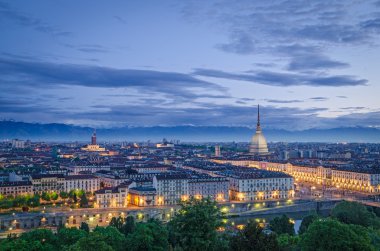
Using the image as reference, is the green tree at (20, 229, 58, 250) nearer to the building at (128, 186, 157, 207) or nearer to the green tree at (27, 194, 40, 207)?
the green tree at (27, 194, 40, 207)

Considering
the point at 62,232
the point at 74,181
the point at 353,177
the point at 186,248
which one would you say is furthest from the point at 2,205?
the point at 353,177

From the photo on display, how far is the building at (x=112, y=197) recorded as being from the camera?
68688mm

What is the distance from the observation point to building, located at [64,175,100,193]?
273ft

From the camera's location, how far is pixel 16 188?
77.1 meters

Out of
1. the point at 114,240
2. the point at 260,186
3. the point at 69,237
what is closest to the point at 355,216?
the point at 114,240

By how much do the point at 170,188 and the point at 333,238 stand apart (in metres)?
44.9

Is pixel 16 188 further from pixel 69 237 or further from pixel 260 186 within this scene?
pixel 69 237

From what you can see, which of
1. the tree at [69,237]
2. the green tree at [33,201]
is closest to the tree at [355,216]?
the tree at [69,237]

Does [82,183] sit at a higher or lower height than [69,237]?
higher

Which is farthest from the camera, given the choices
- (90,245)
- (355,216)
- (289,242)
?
(355,216)

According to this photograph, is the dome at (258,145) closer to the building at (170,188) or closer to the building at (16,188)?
the building at (170,188)

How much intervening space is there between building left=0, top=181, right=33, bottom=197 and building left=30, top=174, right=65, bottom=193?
136 centimetres

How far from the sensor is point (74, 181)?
83500 mm

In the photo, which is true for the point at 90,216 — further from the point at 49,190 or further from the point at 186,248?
the point at 186,248
